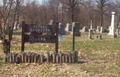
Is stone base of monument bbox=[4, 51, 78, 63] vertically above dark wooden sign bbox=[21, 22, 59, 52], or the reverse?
dark wooden sign bbox=[21, 22, 59, 52]

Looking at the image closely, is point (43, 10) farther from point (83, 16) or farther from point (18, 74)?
point (18, 74)

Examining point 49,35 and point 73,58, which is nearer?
point 73,58

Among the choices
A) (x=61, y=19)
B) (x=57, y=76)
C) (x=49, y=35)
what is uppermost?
(x=61, y=19)

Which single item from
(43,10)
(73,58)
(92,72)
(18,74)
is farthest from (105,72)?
(43,10)

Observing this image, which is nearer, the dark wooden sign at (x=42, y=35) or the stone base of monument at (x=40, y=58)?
the stone base of monument at (x=40, y=58)

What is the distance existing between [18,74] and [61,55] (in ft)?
5.35

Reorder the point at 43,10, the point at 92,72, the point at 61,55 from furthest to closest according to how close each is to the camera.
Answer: the point at 43,10 < the point at 61,55 < the point at 92,72

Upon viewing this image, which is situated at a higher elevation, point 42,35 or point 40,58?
point 42,35

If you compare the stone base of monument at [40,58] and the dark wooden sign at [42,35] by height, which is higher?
the dark wooden sign at [42,35]

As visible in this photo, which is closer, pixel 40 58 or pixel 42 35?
pixel 40 58

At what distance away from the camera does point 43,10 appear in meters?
44.2

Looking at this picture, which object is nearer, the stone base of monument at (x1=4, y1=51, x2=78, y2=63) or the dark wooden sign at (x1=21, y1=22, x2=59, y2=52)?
the stone base of monument at (x1=4, y1=51, x2=78, y2=63)

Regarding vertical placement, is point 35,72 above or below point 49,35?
below

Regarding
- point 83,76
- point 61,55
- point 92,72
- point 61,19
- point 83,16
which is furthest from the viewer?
point 61,19
